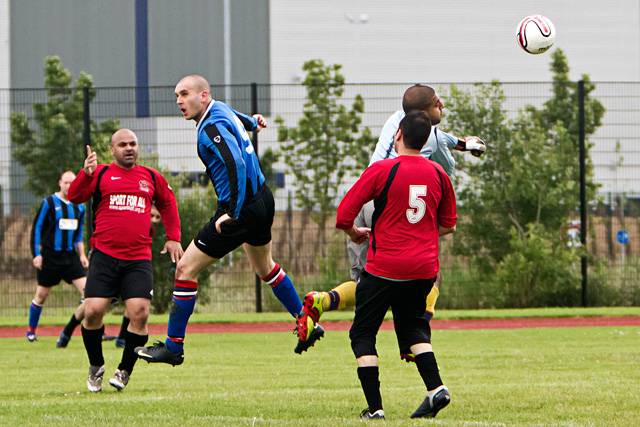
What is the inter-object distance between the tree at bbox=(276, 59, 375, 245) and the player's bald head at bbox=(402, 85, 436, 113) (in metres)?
11.4

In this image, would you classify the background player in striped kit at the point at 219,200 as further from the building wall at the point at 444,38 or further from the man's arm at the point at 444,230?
the building wall at the point at 444,38

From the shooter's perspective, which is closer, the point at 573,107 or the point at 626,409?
the point at 626,409

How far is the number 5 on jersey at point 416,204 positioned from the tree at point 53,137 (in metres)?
12.8

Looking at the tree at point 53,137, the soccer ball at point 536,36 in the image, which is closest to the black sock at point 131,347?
the soccer ball at point 536,36

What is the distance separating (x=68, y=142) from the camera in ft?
66.0

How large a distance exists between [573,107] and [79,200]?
14.6 meters

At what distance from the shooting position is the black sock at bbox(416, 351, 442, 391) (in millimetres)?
7562

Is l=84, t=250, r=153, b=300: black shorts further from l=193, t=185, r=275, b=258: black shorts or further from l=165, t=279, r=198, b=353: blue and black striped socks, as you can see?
l=193, t=185, r=275, b=258: black shorts

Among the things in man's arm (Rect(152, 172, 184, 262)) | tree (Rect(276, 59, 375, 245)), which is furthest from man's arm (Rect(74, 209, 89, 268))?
man's arm (Rect(152, 172, 184, 262))

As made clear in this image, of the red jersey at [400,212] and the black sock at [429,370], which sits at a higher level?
the red jersey at [400,212]

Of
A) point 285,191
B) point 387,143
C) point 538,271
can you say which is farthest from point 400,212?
point 538,271

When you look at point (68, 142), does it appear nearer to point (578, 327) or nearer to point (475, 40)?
point (578, 327)

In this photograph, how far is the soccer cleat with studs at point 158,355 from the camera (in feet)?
28.5

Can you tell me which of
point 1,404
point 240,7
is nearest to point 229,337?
point 1,404
